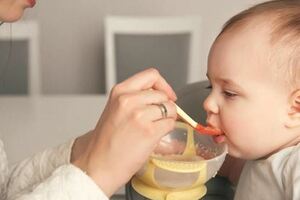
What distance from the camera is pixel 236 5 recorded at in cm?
279

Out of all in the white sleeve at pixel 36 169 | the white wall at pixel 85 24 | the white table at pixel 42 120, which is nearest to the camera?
the white sleeve at pixel 36 169

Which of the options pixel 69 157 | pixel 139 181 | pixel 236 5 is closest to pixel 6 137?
pixel 69 157

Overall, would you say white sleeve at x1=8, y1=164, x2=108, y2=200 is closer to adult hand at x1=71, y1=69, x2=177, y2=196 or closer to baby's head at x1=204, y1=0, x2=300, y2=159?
adult hand at x1=71, y1=69, x2=177, y2=196

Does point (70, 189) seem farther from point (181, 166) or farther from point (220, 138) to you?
point (220, 138)

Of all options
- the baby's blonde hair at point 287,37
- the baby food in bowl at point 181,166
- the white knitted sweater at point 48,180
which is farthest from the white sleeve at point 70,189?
Answer: the baby's blonde hair at point 287,37

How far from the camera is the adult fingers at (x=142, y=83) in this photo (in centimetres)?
77

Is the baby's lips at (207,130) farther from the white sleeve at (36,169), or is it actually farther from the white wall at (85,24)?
the white wall at (85,24)

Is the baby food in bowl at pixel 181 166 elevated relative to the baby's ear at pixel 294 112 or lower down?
lower down

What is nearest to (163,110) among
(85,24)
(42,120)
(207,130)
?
(207,130)

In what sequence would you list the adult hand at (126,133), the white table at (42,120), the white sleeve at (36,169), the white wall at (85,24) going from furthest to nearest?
1. the white wall at (85,24)
2. the white table at (42,120)
3. the white sleeve at (36,169)
4. the adult hand at (126,133)

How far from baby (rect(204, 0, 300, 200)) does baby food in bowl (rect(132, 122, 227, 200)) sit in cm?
6

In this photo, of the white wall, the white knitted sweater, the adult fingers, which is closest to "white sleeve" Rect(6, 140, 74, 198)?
the white knitted sweater

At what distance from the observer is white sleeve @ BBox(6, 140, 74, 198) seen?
0.98 m

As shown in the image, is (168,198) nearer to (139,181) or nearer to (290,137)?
(139,181)
